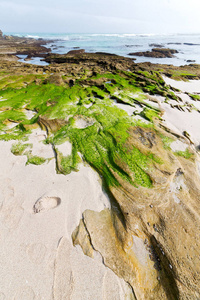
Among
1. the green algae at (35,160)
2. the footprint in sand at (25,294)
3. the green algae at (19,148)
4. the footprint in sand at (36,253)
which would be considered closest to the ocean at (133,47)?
the green algae at (19,148)

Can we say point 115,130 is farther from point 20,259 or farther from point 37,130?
point 20,259

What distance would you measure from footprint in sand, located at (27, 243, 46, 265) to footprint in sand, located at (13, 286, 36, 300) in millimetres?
388

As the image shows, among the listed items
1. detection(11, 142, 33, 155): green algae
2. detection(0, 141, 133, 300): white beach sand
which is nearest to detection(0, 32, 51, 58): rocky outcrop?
detection(11, 142, 33, 155): green algae

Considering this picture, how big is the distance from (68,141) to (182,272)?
17.0 ft

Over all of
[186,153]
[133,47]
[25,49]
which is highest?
[133,47]

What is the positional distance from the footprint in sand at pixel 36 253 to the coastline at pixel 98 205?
2 centimetres

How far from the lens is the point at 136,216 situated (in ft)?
11.1

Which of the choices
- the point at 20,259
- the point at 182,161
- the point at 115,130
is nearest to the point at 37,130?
the point at 115,130

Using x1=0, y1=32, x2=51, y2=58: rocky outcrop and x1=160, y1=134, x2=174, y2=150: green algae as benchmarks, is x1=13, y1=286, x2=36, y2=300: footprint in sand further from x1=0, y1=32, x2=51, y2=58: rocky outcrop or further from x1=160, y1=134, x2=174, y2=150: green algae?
x1=0, y1=32, x2=51, y2=58: rocky outcrop

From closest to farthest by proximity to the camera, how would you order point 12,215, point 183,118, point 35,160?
point 12,215
point 35,160
point 183,118

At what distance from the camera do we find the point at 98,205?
3.71m

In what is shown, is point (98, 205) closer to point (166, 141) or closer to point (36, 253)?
point (36, 253)

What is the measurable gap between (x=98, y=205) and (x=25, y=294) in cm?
216

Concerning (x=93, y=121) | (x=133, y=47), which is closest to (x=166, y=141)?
(x=93, y=121)
